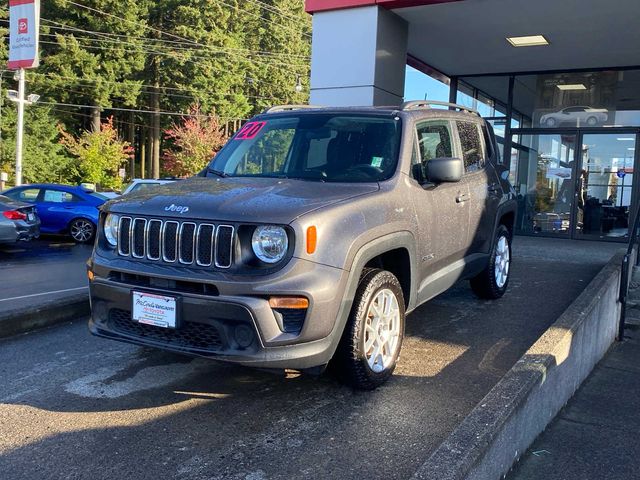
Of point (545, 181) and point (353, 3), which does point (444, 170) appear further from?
point (545, 181)

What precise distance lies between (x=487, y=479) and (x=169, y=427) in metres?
1.88

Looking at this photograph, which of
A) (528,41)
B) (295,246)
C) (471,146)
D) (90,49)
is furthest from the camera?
(90,49)

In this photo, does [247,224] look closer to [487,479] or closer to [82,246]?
[487,479]

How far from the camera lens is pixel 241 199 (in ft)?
12.5

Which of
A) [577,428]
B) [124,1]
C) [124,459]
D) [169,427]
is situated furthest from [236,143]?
[124,1]

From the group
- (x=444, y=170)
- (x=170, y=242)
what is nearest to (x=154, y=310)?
(x=170, y=242)

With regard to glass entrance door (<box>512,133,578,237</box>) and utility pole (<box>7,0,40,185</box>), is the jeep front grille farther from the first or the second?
utility pole (<box>7,0,40,185</box>)

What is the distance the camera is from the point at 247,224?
3.54m

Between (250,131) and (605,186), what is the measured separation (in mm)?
10584

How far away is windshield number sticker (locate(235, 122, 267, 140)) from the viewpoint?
5.27m

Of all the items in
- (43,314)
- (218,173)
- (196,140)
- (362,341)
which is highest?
(196,140)

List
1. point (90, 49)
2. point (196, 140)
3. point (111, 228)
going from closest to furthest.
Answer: point (111, 228), point (90, 49), point (196, 140)

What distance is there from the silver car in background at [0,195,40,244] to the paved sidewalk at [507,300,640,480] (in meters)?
10.9

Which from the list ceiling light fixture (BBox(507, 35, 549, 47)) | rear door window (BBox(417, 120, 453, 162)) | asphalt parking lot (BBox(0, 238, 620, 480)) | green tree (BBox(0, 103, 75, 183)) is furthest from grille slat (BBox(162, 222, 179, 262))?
green tree (BBox(0, 103, 75, 183))
